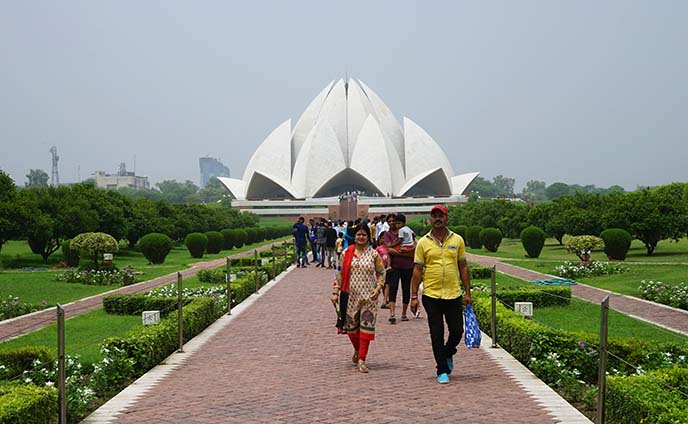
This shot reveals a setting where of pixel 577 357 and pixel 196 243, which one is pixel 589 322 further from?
pixel 196 243

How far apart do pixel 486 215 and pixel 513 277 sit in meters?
17.3

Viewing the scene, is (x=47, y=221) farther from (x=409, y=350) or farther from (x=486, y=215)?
(x=486, y=215)

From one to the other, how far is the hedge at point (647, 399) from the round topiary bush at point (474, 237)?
21090 millimetres

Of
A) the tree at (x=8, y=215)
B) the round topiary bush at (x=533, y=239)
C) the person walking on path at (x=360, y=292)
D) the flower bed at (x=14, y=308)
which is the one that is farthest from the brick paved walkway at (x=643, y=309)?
the tree at (x=8, y=215)

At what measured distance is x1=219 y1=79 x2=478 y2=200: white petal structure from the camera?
58375 mm

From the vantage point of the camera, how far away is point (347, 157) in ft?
198

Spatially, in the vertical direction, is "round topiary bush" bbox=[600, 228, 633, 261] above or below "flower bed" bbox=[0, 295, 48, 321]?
above

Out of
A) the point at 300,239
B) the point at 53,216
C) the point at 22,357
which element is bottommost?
the point at 22,357

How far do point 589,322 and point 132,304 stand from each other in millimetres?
5073

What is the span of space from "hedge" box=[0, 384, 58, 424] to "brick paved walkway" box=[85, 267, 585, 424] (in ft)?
1.34

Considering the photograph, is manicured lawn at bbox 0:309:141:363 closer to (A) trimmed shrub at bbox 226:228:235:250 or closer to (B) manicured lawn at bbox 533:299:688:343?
(B) manicured lawn at bbox 533:299:688:343

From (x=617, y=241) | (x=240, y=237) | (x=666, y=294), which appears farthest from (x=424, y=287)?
(x=240, y=237)

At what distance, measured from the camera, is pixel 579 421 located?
13.7 ft

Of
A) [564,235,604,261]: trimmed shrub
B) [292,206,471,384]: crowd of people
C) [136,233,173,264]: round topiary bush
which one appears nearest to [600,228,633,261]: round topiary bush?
[564,235,604,261]: trimmed shrub
